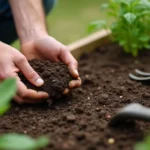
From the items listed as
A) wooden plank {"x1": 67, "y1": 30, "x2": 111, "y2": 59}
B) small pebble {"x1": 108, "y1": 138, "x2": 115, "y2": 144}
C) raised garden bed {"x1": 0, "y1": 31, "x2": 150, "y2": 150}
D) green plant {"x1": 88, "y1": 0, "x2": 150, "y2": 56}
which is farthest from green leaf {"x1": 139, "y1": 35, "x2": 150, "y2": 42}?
small pebble {"x1": 108, "y1": 138, "x2": 115, "y2": 144}

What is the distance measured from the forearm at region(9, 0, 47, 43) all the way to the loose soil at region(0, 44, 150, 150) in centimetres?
30

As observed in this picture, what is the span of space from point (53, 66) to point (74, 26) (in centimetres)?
162

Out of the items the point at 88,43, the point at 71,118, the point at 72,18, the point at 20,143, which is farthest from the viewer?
the point at 72,18

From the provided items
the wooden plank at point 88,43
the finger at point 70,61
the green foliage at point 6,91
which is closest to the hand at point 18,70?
the finger at point 70,61

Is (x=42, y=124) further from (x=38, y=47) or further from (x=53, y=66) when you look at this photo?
(x=38, y=47)

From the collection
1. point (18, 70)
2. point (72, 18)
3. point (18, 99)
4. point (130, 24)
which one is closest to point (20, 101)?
point (18, 99)

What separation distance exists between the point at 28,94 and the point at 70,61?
26cm

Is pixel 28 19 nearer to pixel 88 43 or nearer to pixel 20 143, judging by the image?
pixel 88 43

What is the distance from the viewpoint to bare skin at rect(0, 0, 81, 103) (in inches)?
57.1

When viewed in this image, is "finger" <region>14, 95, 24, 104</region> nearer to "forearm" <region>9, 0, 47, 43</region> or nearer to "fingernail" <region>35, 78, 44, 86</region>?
"fingernail" <region>35, 78, 44, 86</region>

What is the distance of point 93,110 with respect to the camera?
1.42 meters

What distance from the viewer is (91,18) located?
3.28 m

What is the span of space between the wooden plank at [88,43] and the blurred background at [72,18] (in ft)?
1.81

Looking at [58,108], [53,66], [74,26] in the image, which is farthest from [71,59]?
[74,26]
